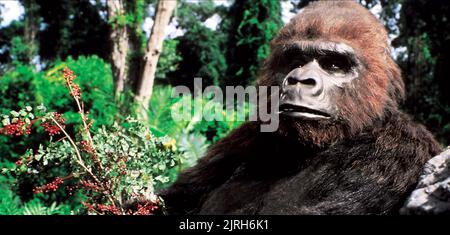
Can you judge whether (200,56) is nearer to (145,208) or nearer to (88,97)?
(88,97)

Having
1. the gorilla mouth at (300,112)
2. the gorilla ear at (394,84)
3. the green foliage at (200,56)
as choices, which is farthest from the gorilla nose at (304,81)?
the green foliage at (200,56)

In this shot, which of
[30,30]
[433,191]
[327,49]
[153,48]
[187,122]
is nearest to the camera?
[433,191]

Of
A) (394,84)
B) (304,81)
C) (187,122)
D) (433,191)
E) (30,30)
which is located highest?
(30,30)

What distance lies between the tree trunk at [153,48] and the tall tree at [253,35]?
1281 cm

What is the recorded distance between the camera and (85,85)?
9.38 meters

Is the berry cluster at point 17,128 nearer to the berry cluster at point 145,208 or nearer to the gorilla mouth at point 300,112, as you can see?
the berry cluster at point 145,208

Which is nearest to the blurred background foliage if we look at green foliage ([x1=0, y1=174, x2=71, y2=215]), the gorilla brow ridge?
green foliage ([x1=0, y1=174, x2=71, y2=215])

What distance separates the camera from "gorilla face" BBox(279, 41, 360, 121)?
3.17 meters

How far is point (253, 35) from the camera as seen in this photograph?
22.4m

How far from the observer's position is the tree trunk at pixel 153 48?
8.48 m

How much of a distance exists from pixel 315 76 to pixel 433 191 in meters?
1.31

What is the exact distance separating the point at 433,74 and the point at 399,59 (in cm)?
220

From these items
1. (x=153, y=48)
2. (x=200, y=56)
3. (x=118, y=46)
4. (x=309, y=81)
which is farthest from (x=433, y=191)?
(x=200, y=56)
